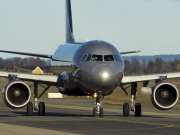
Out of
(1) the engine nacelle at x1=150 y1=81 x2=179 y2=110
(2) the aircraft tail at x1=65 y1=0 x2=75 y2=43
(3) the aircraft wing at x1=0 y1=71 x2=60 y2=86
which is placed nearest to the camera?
(1) the engine nacelle at x1=150 y1=81 x2=179 y2=110

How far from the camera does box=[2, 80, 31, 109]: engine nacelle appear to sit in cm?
3497

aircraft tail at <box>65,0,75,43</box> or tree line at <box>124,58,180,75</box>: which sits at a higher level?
tree line at <box>124,58,180,75</box>

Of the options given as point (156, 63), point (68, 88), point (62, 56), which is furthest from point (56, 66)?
point (156, 63)

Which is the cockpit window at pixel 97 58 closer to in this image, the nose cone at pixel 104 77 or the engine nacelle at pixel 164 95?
the nose cone at pixel 104 77

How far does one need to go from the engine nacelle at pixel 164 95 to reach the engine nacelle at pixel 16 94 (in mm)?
5949

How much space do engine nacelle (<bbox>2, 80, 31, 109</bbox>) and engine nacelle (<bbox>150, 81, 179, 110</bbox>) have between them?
5949 millimetres

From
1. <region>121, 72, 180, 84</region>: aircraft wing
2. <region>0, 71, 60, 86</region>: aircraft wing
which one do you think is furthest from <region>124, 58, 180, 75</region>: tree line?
<region>121, 72, 180, 84</region>: aircraft wing

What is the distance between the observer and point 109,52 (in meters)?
34.8

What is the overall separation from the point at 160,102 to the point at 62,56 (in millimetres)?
8201

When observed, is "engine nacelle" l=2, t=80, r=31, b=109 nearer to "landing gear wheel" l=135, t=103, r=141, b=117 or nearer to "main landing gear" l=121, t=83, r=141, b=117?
"main landing gear" l=121, t=83, r=141, b=117

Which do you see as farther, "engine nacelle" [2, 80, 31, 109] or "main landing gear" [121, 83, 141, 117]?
"main landing gear" [121, 83, 141, 117]

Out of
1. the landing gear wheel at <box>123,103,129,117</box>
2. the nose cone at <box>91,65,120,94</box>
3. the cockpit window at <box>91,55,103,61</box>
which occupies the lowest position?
the landing gear wheel at <box>123,103,129,117</box>

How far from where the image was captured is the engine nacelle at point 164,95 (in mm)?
35219

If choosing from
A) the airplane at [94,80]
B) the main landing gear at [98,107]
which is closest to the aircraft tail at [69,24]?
the airplane at [94,80]
